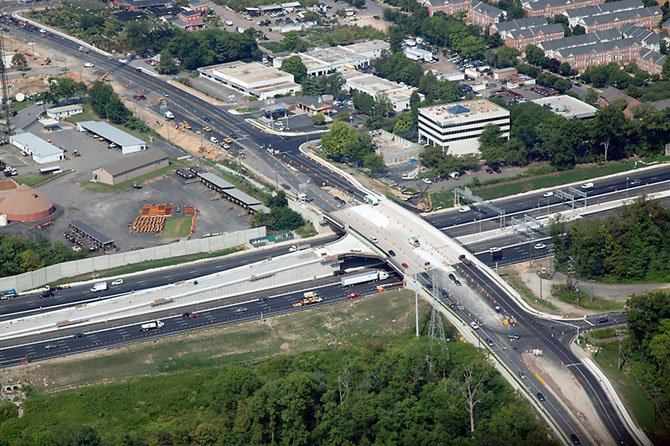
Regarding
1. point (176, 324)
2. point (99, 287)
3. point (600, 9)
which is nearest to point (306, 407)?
point (176, 324)

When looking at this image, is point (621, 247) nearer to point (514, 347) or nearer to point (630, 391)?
point (514, 347)

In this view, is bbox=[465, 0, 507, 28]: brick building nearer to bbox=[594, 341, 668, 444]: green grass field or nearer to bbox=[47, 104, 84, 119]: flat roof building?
bbox=[47, 104, 84, 119]: flat roof building

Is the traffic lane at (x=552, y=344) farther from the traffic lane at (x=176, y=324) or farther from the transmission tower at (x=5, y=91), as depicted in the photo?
the transmission tower at (x=5, y=91)

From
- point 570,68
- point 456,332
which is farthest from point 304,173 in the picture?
point 570,68

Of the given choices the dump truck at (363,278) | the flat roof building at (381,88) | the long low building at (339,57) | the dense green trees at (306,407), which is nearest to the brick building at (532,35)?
the long low building at (339,57)

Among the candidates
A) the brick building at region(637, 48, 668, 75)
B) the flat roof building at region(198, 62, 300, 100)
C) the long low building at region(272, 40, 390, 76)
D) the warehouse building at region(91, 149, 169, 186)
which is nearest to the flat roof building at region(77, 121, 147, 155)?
the warehouse building at region(91, 149, 169, 186)
